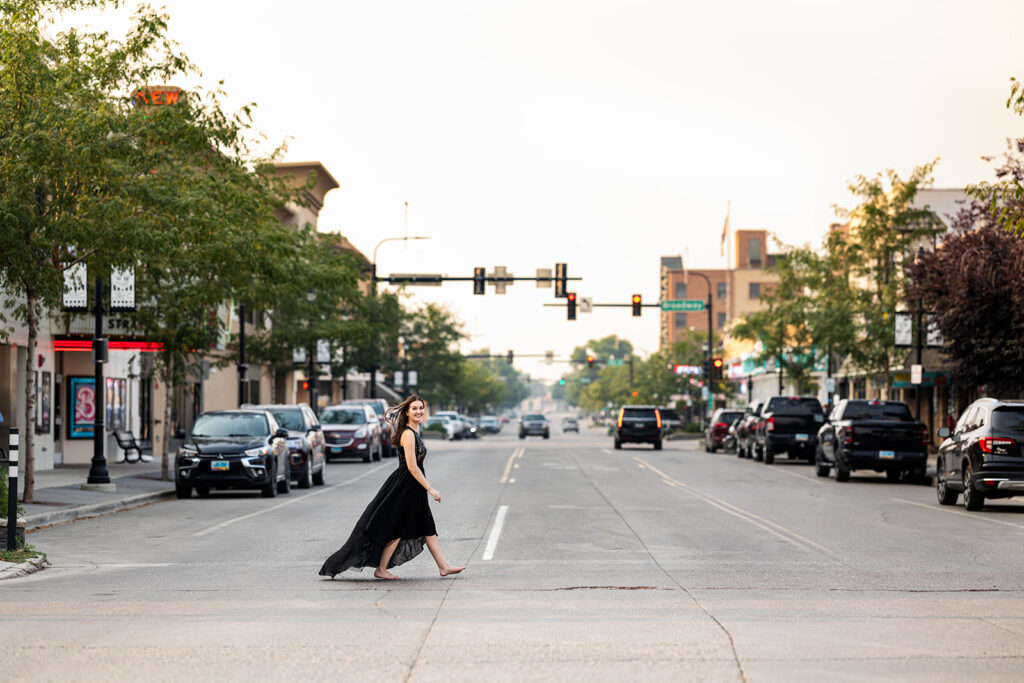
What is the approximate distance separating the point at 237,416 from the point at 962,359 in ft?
64.6

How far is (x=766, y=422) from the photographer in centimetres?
4425

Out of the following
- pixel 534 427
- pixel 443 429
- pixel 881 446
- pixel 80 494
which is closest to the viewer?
pixel 80 494

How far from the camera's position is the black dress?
504 inches

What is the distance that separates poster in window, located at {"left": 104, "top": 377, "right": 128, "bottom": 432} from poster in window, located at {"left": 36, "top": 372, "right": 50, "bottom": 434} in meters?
3.68

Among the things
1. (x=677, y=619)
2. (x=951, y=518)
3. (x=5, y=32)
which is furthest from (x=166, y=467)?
(x=677, y=619)

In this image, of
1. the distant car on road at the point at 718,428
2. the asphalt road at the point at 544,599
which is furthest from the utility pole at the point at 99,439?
the distant car on road at the point at 718,428

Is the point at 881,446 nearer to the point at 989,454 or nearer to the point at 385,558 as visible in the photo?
the point at 989,454

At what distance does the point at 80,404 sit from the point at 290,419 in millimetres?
11655

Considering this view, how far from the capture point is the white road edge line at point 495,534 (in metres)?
15.6

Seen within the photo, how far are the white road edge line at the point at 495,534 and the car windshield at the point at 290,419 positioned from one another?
8513mm

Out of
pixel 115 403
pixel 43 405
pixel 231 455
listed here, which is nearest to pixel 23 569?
pixel 231 455

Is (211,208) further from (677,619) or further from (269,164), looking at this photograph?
(677,619)

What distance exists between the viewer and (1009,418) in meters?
22.7

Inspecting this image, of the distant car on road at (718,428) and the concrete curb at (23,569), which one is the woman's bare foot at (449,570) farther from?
the distant car on road at (718,428)
